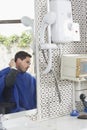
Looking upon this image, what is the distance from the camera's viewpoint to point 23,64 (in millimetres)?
1885

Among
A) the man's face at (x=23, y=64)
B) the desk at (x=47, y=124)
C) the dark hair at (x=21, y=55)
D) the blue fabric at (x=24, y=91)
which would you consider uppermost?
the dark hair at (x=21, y=55)

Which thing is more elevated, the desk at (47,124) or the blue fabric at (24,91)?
the blue fabric at (24,91)

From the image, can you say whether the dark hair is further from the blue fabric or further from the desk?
the desk

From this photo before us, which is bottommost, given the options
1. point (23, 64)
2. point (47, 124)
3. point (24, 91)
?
point (47, 124)

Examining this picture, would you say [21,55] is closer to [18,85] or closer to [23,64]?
[23,64]

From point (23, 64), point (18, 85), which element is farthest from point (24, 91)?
point (23, 64)

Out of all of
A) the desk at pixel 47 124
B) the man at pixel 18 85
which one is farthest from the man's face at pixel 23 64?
the desk at pixel 47 124

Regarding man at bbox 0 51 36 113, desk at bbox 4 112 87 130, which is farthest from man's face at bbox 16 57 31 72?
desk at bbox 4 112 87 130

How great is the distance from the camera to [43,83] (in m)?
1.98

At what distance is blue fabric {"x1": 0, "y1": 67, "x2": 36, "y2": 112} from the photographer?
1.84 meters

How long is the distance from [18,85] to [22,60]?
17 cm

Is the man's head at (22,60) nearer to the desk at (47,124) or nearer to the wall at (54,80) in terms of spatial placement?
the wall at (54,80)

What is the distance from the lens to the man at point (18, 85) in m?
1.80

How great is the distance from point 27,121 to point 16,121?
0.28 feet
